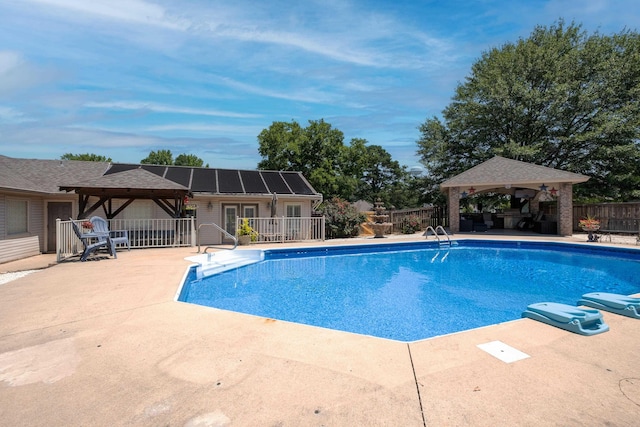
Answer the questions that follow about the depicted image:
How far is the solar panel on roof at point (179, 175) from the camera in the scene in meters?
16.2

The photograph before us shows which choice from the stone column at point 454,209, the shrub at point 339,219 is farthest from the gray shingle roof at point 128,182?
the stone column at point 454,209

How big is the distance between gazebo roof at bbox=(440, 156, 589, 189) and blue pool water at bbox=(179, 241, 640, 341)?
372 centimetres

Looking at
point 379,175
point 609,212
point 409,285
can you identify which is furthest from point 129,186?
point 379,175

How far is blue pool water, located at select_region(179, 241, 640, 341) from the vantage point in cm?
573

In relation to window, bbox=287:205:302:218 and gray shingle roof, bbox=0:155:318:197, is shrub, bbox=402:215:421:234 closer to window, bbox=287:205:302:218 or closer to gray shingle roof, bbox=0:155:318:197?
gray shingle roof, bbox=0:155:318:197

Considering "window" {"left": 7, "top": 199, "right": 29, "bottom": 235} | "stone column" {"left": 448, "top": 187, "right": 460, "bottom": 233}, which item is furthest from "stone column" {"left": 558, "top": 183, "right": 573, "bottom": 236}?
"window" {"left": 7, "top": 199, "right": 29, "bottom": 235}

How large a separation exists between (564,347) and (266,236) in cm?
1223

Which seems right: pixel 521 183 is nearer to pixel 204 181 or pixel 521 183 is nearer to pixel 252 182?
pixel 252 182

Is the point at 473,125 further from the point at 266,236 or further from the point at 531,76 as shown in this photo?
the point at 266,236

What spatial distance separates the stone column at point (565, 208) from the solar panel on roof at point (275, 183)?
13400 millimetres

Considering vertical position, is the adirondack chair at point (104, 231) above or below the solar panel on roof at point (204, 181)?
below

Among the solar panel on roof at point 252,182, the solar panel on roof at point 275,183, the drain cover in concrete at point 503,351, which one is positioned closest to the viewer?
the drain cover in concrete at point 503,351

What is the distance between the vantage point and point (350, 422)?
7.23ft

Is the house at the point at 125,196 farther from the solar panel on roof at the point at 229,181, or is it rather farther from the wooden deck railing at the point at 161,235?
the wooden deck railing at the point at 161,235
